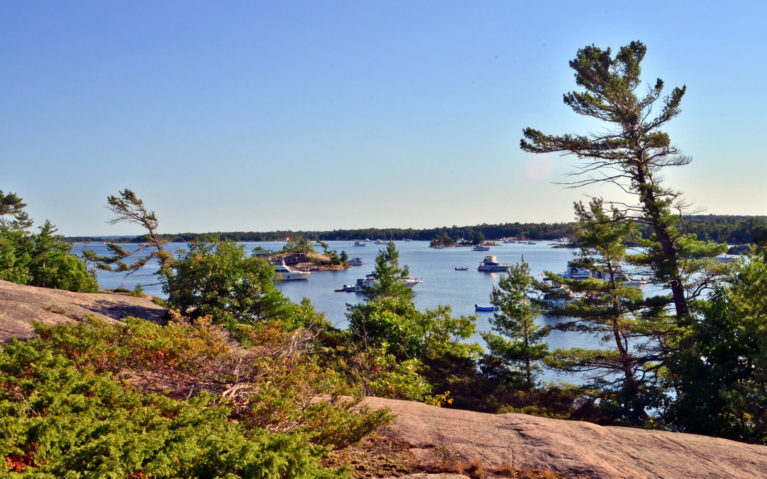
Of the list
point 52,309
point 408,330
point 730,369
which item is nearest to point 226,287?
point 52,309

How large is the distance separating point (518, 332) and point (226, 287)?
45.5ft

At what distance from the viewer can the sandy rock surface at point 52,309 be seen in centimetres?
1222

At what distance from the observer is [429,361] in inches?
753

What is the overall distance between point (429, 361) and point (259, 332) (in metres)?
8.43

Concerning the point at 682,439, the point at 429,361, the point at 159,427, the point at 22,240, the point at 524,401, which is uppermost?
the point at 22,240

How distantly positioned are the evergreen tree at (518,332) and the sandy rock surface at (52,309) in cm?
1489

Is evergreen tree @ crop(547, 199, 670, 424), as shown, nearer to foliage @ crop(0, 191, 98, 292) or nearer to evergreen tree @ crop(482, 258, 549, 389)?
evergreen tree @ crop(482, 258, 549, 389)

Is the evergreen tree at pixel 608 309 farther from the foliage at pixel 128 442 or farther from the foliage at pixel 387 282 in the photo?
the foliage at pixel 387 282

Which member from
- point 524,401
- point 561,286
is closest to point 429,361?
point 524,401

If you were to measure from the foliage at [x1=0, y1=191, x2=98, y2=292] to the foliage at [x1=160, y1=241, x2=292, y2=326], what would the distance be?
1009 cm

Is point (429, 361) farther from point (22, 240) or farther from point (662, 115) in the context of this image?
point (22, 240)

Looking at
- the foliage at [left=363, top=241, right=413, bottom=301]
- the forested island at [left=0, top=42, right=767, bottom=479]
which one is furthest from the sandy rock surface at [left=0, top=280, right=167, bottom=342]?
the foliage at [left=363, top=241, right=413, bottom=301]

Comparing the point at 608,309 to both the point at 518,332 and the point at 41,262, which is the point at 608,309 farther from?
the point at 41,262

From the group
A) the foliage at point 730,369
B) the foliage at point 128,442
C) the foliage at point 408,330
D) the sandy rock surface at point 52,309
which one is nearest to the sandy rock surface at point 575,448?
the foliage at point 128,442
